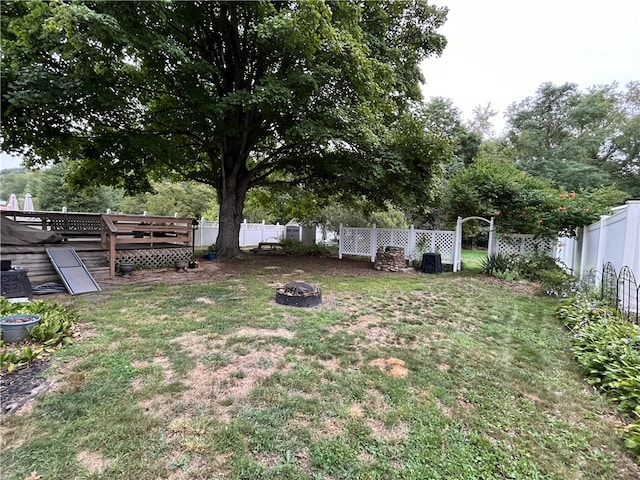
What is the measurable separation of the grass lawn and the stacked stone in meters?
4.77

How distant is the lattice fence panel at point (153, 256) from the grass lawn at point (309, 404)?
327 cm

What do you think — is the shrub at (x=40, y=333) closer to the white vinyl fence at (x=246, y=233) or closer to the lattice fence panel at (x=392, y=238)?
the lattice fence panel at (x=392, y=238)

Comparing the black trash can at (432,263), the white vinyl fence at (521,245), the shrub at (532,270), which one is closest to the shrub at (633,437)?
the shrub at (532,270)

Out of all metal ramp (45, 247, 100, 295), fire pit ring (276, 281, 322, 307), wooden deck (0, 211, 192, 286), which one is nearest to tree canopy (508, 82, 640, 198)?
fire pit ring (276, 281, 322, 307)

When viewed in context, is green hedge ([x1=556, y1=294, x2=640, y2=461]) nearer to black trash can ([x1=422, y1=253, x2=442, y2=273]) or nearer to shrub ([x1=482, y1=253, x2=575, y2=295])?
shrub ([x1=482, y1=253, x2=575, y2=295])

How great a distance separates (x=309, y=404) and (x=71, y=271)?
538 cm

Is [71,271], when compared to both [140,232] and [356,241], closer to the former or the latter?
[140,232]

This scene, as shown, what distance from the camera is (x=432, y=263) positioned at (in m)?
8.84

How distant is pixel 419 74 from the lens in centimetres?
1001

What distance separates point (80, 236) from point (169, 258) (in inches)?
83.9

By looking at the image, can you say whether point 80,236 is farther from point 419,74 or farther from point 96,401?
point 419,74

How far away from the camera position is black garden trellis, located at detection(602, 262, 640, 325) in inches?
172

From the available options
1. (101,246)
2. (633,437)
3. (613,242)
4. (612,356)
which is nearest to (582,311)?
(612,356)

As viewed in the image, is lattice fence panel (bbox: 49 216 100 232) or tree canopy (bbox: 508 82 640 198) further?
tree canopy (bbox: 508 82 640 198)
